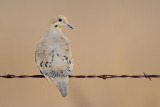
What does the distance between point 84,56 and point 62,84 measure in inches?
83.2

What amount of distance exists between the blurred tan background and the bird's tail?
139 centimetres

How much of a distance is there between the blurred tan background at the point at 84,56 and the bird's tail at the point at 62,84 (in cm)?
139

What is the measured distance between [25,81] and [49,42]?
1.62 m

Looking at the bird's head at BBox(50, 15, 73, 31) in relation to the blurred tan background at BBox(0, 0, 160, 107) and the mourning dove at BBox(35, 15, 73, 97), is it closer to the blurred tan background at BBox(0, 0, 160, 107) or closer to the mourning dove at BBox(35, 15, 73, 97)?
the mourning dove at BBox(35, 15, 73, 97)

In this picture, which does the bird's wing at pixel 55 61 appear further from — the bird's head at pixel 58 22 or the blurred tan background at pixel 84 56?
the blurred tan background at pixel 84 56

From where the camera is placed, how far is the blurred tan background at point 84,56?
407cm

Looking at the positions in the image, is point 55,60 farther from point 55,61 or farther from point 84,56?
point 84,56

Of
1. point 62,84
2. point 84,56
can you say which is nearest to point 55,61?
point 62,84

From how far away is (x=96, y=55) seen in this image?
4312 millimetres

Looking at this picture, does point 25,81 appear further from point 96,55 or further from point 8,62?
point 96,55

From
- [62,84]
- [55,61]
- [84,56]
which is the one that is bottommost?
[62,84]

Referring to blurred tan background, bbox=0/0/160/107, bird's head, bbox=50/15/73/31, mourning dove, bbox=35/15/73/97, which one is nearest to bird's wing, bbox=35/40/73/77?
mourning dove, bbox=35/15/73/97

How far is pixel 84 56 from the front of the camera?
4398 mm

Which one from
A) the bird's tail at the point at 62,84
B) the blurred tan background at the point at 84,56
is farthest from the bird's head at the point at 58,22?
the blurred tan background at the point at 84,56
